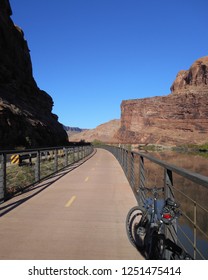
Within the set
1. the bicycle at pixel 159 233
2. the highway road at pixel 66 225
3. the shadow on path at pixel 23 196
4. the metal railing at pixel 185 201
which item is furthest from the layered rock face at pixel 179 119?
the bicycle at pixel 159 233

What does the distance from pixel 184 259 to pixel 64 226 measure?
4118mm

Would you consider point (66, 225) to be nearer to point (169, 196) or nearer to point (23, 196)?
point (169, 196)

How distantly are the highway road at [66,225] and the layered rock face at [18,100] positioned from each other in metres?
32.0

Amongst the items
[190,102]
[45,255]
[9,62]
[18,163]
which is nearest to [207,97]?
[190,102]

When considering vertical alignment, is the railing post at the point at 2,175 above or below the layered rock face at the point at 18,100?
below

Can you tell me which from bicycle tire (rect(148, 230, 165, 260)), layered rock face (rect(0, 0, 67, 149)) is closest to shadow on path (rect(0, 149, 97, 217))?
bicycle tire (rect(148, 230, 165, 260))

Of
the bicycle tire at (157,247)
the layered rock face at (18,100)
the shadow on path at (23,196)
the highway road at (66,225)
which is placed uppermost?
the layered rock face at (18,100)

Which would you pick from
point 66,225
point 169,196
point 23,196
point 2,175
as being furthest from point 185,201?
point 169,196

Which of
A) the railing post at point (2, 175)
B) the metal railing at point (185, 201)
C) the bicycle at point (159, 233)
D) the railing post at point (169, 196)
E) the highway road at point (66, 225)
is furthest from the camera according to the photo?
the railing post at point (2, 175)

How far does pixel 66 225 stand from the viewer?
8.20 meters

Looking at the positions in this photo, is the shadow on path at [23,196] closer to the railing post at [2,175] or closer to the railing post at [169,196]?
the railing post at [2,175]

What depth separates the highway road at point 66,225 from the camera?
624cm

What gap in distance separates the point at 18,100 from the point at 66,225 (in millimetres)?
50157
